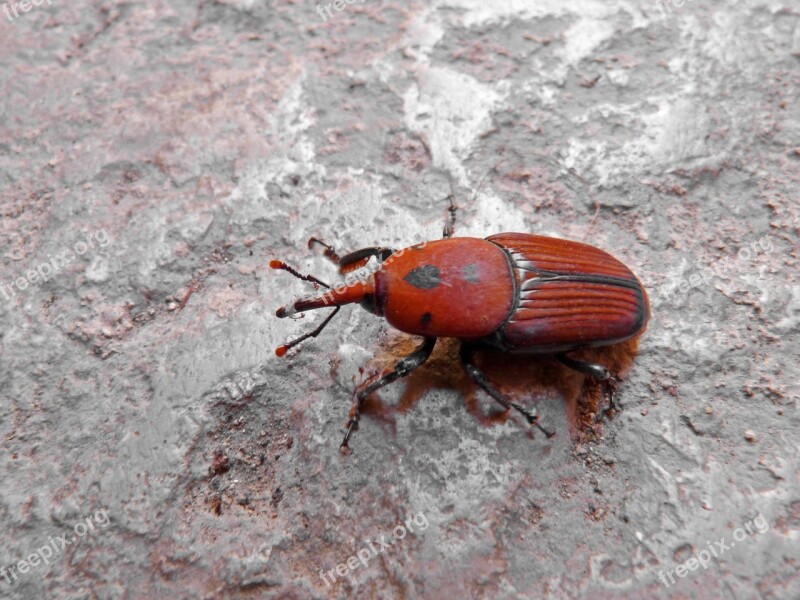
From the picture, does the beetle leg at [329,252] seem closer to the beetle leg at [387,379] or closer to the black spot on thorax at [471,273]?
the beetle leg at [387,379]

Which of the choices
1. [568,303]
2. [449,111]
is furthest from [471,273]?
[449,111]

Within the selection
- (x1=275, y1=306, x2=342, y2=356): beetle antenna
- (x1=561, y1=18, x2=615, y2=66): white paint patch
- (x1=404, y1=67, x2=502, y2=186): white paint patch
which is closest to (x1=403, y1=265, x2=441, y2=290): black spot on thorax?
(x1=275, y1=306, x2=342, y2=356): beetle antenna

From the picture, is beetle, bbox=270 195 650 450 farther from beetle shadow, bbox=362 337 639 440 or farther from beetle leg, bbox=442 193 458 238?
beetle leg, bbox=442 193 458 238

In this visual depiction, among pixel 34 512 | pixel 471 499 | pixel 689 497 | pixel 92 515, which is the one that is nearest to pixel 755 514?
pixel 689 497
